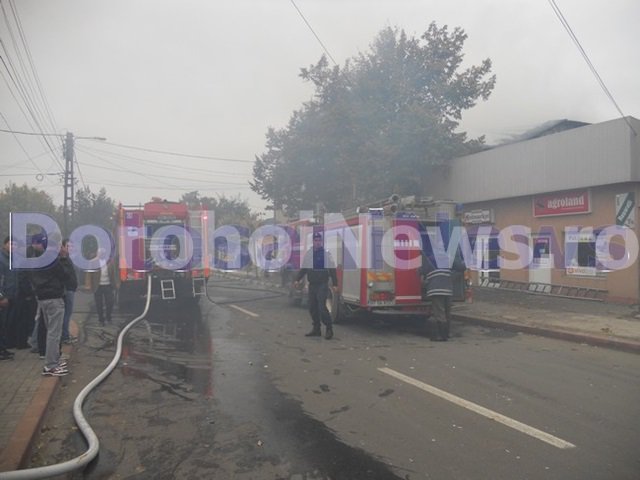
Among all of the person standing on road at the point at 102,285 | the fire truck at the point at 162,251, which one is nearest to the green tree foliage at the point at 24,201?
the fire truck at the point at 162,251

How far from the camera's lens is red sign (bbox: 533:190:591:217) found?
48.7 ft

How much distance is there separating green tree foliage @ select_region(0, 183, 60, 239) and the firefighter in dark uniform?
24.1 meters

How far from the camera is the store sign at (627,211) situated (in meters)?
13.5

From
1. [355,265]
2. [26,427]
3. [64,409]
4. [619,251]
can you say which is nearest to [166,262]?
[355,265]

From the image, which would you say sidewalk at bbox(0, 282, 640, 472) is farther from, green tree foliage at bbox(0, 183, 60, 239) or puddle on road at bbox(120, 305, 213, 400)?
green tree foliage at bbox(0, 183, 60, 239)

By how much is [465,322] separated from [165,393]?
7.98 metres

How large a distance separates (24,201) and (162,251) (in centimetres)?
2354

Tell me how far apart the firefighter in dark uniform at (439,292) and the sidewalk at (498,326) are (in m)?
1.97

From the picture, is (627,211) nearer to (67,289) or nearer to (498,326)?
(498,326)

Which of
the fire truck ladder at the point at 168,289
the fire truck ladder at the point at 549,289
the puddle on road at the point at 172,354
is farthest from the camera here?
the fire truck ladder at the point at 549,289

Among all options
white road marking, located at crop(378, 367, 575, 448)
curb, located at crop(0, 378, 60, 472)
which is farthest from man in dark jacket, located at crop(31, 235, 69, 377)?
white road marking, located at crop(378, 367, 575, 448)

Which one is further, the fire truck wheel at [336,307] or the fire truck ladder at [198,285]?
the fire truck ladder at [198,285]

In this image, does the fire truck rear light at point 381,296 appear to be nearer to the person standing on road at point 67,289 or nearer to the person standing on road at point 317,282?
the person standing on road at point 317,282

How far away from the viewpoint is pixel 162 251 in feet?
49.1
